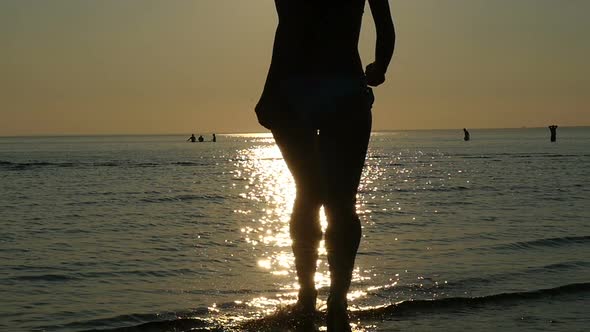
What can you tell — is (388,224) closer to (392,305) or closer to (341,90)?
(392,305)

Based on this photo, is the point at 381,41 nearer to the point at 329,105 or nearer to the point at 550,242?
the point at 329,105

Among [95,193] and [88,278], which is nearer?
[88,278]

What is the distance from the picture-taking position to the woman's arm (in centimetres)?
427

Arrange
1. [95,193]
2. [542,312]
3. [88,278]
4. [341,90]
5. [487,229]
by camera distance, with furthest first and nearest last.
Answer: [95,193], [487,229], [88,278], [542,312], [341,90]

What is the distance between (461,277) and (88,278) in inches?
153

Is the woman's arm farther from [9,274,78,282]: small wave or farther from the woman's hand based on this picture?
[9,274,78,282]: small wave

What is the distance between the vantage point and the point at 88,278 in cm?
812

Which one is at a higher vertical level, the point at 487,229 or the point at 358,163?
the point at 358,163

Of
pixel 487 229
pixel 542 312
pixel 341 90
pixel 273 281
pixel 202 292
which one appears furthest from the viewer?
pixel 487 229

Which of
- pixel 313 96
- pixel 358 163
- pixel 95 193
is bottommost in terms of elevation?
pixel 95 193

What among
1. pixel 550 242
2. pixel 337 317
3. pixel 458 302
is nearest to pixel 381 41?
pixel 337 317

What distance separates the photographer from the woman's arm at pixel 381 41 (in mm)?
4270

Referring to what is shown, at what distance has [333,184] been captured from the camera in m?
4.25

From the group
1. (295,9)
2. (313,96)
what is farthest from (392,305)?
(295,9)
